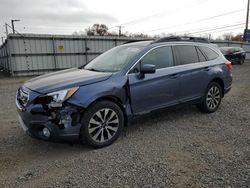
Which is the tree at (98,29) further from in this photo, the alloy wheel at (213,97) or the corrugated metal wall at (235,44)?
the alloy wheel at (213,97)

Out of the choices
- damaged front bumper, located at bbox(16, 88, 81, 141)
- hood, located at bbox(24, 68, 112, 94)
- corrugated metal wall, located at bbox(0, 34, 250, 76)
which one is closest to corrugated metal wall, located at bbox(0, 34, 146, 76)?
corrugated metal wall, located at bbox(0, 34, 250, 76)

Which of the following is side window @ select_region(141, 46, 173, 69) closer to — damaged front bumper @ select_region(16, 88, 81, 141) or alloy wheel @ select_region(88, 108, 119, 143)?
alloy wheel @ select_region(88, 108, 119, 143)

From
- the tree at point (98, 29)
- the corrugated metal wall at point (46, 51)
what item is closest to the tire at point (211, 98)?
the corrugated metal wall at point (46, 51)

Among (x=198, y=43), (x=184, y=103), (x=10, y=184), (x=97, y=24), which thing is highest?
(x=97, y=24)

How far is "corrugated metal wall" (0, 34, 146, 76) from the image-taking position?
1298 centimetres

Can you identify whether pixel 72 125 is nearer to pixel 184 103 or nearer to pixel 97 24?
pixel 184 103

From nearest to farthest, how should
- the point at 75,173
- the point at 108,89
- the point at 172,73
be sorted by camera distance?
the point at 75,173 → the point at 108,89 → the point at 172,73

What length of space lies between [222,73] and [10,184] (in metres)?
4.70

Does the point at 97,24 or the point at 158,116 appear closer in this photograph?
the point at 158,116

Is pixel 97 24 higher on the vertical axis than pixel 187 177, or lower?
higher

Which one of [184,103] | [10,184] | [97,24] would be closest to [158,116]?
[184,103]

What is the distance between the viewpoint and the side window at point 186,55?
4.46 m

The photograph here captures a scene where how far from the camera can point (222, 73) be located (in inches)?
206

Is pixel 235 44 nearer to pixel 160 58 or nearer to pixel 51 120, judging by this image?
pixel 160 58
